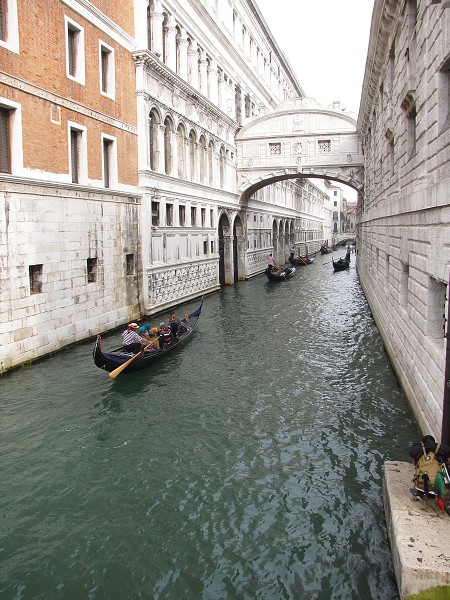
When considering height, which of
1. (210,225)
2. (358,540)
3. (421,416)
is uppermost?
(210,225)

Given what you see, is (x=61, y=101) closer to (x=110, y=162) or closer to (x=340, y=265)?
(x=110, y=162)

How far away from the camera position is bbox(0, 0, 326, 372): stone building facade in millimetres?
9953

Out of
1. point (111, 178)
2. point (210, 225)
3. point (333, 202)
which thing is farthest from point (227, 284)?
point (333, 202)

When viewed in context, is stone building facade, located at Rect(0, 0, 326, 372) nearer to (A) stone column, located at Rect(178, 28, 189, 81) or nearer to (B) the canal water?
(A) stone column, located at Rect(178, 28, 189, 81)

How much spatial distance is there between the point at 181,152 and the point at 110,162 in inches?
188

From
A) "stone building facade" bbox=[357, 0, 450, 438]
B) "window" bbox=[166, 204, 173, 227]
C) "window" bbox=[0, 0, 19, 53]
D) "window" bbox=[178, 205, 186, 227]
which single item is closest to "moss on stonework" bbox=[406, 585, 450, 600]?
"stone building facade" bbox=[357, 0, 450, 438]

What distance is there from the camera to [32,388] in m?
8.97

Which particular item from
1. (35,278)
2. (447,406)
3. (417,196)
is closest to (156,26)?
(35,278)

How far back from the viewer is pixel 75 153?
1212cm

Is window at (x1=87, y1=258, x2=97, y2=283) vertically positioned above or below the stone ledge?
above

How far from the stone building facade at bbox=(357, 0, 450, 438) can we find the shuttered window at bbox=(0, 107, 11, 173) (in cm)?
706

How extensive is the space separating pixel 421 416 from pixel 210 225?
15.6 m

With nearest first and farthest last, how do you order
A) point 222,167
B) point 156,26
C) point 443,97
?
point 443,97, point 156,26, point 222,167

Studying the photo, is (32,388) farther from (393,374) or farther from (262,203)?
(262,203)
